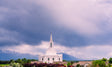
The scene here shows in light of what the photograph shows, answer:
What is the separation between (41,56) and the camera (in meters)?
79.1

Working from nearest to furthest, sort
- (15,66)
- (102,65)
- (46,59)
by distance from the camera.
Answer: (15,66) → (102,65) → (46,59)

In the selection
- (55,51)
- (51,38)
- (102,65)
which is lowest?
(102,65)

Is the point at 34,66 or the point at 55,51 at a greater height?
the point at 55,51

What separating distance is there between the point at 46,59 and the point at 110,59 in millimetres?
26508

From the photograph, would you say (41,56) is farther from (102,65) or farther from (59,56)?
(102,65)

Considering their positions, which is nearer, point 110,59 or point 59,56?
point 110,59

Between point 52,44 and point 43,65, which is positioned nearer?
point 43,65

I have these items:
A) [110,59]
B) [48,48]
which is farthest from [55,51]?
[110,59]

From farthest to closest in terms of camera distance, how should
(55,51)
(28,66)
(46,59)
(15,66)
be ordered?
(55,51) → (46,59) → (28,66) → (15,66)

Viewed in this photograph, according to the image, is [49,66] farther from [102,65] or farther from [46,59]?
[46,59]

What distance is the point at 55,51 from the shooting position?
3255 inches

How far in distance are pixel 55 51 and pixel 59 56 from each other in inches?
188

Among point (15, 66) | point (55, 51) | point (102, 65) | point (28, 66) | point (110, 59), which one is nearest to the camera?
point (15, 66)

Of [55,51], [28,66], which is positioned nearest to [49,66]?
[28,66]
